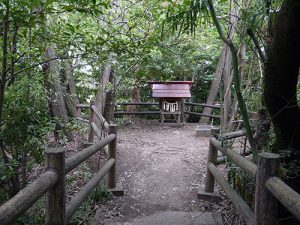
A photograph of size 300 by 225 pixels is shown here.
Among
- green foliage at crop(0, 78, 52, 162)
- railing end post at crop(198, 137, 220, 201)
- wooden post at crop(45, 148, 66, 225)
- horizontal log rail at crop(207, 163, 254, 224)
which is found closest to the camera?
wooden post at crop(45, 148, 66, 225)

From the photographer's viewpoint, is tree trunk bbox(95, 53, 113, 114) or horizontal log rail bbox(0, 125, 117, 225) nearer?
horizontal log rail bbox(0, 125, 117, 225)

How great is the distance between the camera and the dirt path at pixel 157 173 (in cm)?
383

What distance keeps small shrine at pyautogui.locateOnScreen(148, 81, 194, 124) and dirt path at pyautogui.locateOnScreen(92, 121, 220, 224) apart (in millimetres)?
992

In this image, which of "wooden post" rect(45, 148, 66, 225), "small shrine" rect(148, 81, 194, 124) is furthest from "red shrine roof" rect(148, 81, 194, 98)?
"wooden post" rect(45, 148, 66, 225)

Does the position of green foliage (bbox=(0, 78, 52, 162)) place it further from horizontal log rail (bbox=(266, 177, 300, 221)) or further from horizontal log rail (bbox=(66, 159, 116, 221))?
horizontal log rail (bbox=(266, 177, 300, 221))

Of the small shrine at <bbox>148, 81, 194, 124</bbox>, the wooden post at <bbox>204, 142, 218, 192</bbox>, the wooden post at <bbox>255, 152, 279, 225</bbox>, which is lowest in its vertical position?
the wooden post at <bbox>204, 142, 218, 192</bbox>

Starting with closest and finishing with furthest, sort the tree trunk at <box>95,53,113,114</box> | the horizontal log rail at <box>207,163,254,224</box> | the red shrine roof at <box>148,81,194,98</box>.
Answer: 1. the horizontal log rail at <box>207,163,254,224</box>
2. the tree trunk at <box>95,53,113,114</box>
3. the red shrine roof at <box>148,81,194,98</box>

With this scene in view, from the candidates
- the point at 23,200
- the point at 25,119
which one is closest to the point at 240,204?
the point at 23,200

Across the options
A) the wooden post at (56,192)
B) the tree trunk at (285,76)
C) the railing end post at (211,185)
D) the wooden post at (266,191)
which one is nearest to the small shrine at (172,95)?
the railing end post at (211,185)

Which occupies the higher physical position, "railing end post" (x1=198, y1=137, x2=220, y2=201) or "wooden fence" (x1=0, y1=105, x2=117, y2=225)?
"wooden fence" (x1=0, y1=105, x2=117, y2=225)

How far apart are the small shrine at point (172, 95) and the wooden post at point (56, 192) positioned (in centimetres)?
774

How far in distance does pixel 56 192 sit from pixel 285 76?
1.91m

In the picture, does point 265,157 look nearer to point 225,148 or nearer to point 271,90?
point 271,90

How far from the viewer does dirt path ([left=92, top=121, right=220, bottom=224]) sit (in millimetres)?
3830
